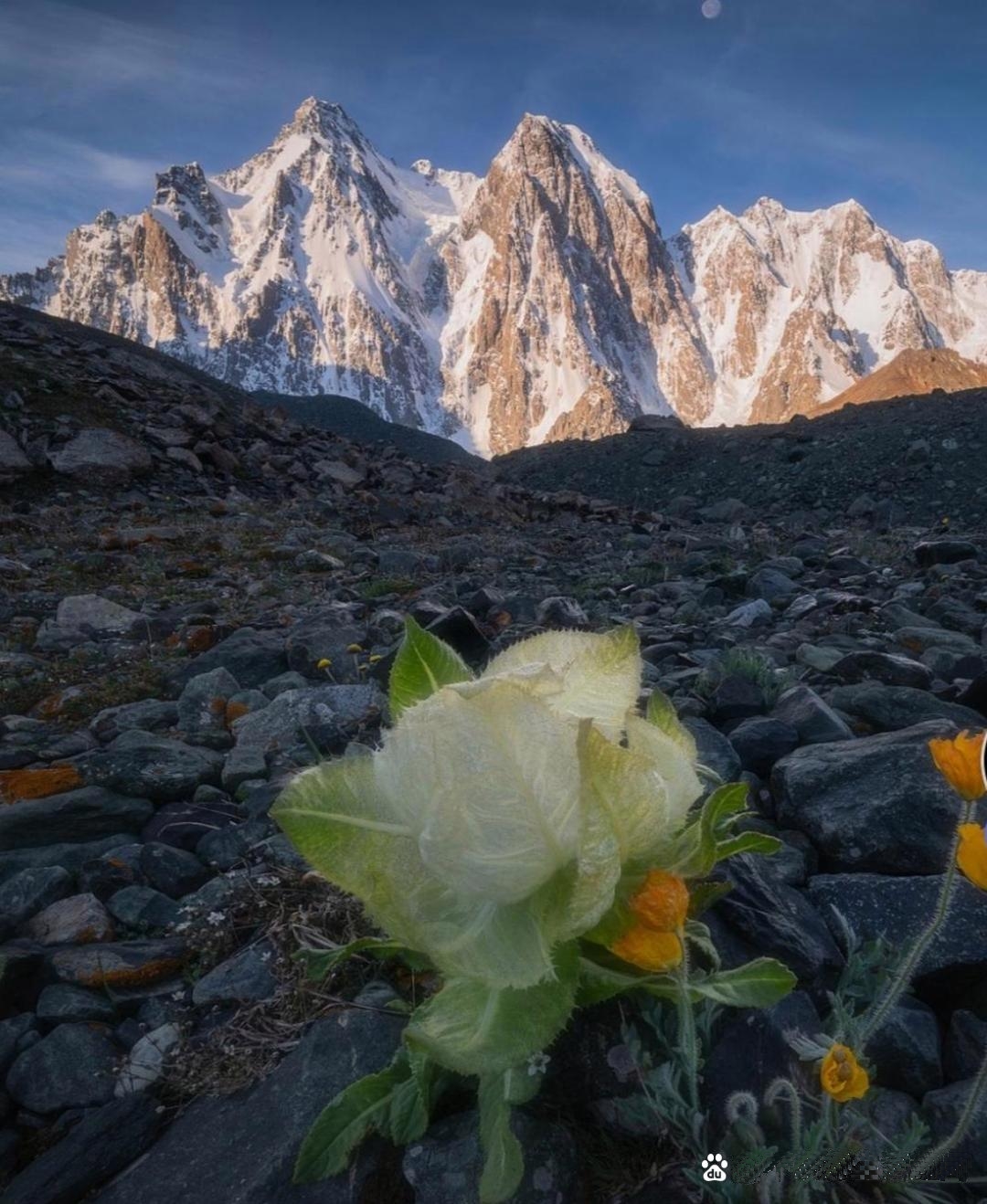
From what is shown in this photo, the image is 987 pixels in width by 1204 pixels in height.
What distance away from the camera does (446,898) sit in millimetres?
1186

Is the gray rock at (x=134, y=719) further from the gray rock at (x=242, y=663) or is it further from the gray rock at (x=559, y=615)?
the gray rock at (x=559, y=615)

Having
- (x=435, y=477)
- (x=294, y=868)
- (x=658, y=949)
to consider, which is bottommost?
(x=294, y=868)

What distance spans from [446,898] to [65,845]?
1688mm

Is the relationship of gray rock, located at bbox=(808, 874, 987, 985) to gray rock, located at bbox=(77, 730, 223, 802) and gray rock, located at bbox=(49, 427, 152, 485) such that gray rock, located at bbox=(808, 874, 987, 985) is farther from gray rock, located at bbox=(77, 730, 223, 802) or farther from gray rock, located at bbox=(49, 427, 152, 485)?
gray rock, located at bbox=(49, 427, 152, 485)

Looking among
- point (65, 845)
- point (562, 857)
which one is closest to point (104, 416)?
point (65, 845)

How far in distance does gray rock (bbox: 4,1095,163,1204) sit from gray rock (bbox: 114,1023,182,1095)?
5cm

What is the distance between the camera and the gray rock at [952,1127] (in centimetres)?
117

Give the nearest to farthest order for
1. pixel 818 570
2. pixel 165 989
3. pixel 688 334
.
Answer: pixel 165 989, pixel 818 570, pixel 688 334

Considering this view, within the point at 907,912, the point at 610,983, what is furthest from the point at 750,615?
the point at 610,983

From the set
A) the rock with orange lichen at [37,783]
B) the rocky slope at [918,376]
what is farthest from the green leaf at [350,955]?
the rocky slope at [918,376]

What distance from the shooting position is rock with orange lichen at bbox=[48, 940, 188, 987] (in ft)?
5.68

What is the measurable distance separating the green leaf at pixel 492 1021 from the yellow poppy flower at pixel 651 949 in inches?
3.3

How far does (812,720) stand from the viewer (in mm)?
2535

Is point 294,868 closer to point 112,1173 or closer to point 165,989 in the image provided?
point 165,989
